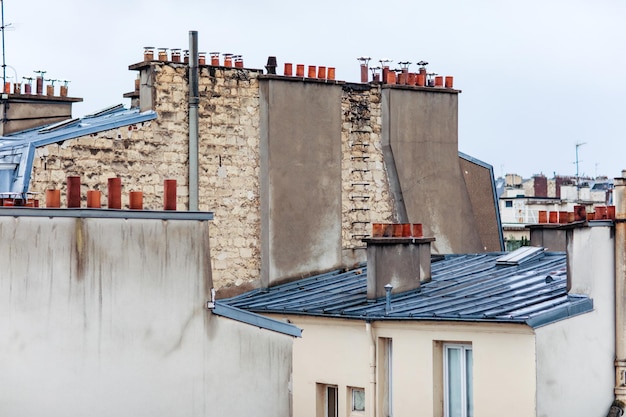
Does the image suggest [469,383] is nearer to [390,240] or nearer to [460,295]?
[460,295]

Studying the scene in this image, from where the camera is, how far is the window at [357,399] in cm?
2522

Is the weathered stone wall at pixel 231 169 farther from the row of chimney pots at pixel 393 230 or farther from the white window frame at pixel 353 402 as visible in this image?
the white window frame at pixel 353 402

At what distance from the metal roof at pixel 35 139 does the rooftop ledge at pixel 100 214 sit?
7.79 meters

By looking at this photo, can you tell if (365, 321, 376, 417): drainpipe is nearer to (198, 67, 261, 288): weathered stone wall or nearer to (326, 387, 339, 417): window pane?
(326, 387, 339, 417): window pane

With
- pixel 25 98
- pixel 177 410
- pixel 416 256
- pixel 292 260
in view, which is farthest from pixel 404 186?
pixel 177 410

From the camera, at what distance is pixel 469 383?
75.8ft

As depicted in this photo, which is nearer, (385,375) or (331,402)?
(385,375)

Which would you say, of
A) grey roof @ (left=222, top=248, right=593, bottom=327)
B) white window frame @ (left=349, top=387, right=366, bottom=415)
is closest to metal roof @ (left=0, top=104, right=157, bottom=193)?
grey roof @ (left=222, top=248, right=593, bottom=327)

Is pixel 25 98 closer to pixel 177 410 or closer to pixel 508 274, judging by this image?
pixel 508 274

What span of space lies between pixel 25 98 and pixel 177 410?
16543mm

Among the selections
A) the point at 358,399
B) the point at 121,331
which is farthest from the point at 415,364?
the point at 121,331

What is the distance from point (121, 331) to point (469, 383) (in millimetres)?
7176

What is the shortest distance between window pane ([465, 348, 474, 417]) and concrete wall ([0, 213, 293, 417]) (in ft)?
14.1

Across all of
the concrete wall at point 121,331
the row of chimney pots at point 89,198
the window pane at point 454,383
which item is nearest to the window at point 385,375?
the window pane at point 454,383
